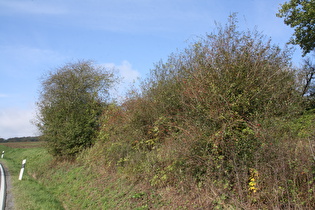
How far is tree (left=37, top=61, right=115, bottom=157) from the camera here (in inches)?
723

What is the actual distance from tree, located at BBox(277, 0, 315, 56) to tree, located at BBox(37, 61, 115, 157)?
14.3 metres

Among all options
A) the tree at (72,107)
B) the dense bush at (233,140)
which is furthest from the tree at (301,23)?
the tree at (72,107)

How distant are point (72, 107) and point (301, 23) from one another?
55.7ft

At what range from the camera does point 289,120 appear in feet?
24.4

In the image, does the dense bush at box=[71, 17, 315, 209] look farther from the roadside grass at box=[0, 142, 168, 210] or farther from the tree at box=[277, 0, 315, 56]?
the tree at box=[277, 0, 315, 56]

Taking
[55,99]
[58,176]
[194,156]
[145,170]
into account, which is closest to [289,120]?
[194,156]

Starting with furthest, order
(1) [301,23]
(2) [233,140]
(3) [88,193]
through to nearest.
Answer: (1) [301,23], (3) [88,193], (2) [233,140]

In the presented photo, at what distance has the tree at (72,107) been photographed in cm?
1838

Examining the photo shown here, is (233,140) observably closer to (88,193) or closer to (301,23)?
(88,193)

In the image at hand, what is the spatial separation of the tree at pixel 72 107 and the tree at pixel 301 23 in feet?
47.0

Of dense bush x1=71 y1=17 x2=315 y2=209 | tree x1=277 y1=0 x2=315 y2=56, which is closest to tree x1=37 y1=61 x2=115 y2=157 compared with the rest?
dense bush x1=71 y1=17 x2=315 y2=209

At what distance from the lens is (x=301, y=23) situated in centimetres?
1778

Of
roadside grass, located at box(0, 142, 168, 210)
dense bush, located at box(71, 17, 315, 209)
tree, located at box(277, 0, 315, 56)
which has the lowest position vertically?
roadside grass, located at box(0, 142, 168, 210)

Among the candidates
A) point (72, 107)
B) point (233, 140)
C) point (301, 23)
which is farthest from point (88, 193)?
point (301, 23)
